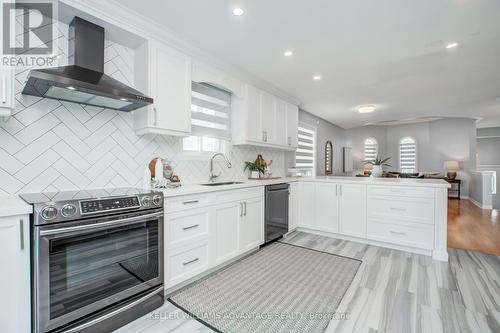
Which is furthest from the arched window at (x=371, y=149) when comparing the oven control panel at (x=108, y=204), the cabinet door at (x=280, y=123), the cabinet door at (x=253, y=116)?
the oven control panel at (x=108, y=204)

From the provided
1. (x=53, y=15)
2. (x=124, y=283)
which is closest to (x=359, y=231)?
(x=124, y=283)

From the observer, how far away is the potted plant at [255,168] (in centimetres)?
391

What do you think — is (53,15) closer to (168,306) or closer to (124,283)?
(124,283)

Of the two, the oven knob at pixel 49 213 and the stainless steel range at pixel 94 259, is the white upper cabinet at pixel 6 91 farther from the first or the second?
the oven knob at pixel 49 213

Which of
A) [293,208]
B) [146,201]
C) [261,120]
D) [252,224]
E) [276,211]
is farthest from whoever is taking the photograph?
[293,208]

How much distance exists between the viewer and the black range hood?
64.0 inches

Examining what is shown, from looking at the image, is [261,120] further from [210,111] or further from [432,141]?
[432,141]

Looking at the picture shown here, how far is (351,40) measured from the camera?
8.36 feet

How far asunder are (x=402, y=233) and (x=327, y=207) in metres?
1.08

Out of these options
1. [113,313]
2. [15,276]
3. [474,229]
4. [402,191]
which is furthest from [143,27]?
[474,229]

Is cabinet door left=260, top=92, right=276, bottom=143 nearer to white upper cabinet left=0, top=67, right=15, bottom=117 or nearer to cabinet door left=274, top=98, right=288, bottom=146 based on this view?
cabinet door left=274, top=98, right=288, bottom=146

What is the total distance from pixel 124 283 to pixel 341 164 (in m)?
7.54

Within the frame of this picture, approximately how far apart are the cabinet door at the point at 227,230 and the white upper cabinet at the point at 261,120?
1126 mm

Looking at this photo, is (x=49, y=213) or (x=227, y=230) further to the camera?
(x=227, y=230)
